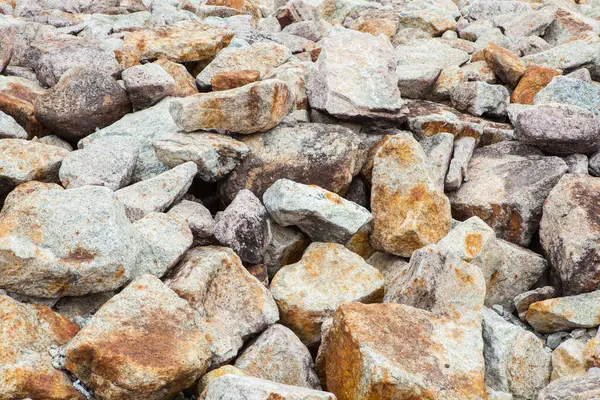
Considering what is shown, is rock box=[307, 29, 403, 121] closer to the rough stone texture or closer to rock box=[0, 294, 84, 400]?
the rough stone texture

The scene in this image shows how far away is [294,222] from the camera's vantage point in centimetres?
591

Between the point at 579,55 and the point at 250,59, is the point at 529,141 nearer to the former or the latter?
the point at 579,55

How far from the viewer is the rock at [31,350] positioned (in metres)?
3.91

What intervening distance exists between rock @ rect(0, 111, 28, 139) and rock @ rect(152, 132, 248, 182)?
1777 mm

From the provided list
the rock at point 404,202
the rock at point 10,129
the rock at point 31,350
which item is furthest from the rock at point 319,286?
the rock at point 10,129

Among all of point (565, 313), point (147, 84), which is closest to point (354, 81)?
point (147, 84)

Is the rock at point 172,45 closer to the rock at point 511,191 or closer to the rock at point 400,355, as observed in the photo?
the rock at point 511,191

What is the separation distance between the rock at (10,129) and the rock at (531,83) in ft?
20.9

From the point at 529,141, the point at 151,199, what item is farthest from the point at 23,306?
the point at 529,141

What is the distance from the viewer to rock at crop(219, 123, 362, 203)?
6.48 meters

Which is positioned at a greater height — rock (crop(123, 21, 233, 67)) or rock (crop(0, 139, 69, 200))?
rock (crop(123, 21, 233, 67))

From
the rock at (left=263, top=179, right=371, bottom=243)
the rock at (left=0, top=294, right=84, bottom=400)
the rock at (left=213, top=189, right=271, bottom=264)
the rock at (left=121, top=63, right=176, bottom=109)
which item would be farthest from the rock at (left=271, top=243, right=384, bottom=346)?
the rock at (left=121, top=63, right=176, bottom=109)

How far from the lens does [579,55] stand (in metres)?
9.30

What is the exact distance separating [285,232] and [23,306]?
2.54 meters
